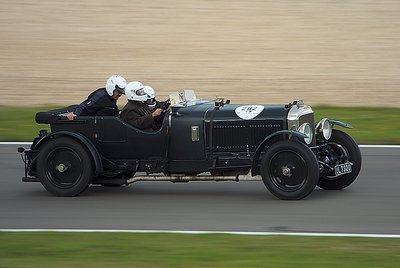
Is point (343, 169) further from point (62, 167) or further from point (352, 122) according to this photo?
point (352, 122)

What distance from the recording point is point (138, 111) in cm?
1139

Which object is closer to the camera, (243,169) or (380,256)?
(380,256)

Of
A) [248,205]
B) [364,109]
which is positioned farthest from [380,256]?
[364,109]

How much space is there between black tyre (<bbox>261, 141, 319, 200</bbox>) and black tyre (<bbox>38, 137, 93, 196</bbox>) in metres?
2.09

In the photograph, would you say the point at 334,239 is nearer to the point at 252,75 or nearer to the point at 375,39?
the point at 252,75

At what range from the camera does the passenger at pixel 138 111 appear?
11.3 m

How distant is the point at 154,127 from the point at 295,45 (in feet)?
43.2

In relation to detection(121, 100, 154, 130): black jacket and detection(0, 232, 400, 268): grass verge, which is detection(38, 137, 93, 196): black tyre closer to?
detection(121, 100, 154, 130): black jacket

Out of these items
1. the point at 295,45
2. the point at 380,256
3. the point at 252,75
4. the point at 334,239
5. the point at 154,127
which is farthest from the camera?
the point at 295,45

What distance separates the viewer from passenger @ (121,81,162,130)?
11289 mm

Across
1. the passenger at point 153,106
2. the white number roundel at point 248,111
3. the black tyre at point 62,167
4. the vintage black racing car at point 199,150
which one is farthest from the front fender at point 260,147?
the black tyre at point 62,167

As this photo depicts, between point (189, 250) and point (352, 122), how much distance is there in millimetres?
9109

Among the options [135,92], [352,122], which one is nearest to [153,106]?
[135,92]

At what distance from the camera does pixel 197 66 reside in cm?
2270
